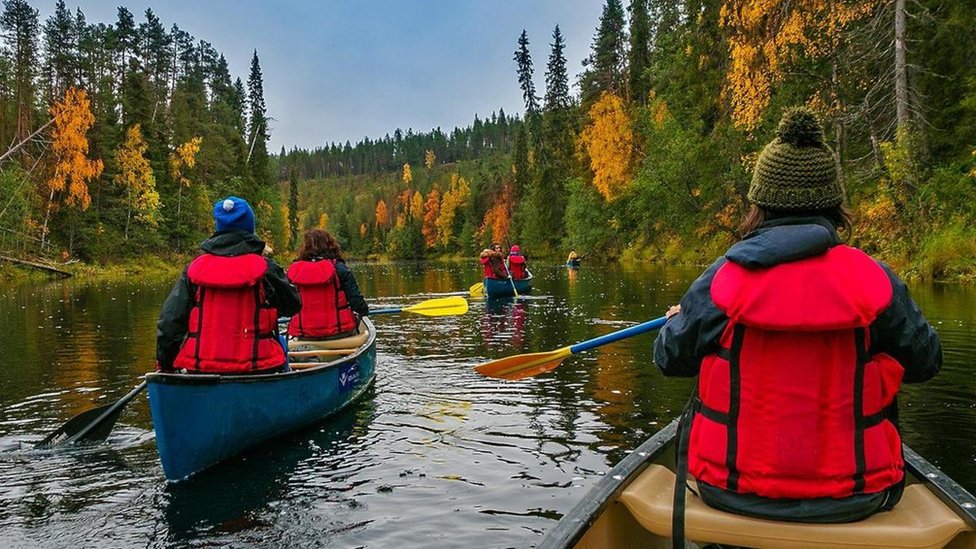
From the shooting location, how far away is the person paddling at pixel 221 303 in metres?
5.30

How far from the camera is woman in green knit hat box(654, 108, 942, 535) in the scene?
2.29 meters

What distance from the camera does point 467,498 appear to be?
15.9 feet

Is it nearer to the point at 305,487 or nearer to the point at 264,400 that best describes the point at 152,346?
the point at 264,400

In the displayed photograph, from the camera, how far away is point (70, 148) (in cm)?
3516

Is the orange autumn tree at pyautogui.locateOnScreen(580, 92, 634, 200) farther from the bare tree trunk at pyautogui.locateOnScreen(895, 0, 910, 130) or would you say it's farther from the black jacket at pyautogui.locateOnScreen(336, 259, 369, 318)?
the black jacket at pyautogui.locateOnScreen(336, 259, 369, 318)

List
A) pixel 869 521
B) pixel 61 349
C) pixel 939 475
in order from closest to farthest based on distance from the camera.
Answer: pixel 869 521 → pixel 939 475 → pixel 61 349

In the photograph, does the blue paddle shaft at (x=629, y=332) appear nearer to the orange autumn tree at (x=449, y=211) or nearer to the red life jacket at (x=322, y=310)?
the red life jacket at (x=322, y=310)

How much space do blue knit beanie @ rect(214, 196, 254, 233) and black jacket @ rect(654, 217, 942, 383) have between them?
12.5ft

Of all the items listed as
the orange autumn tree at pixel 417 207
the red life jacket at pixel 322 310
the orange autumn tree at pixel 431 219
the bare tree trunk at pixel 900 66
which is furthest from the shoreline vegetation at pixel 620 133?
the orange autumn tree at pixel 417 207

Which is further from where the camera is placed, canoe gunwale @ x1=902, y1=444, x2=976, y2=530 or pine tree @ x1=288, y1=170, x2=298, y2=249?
pine tree @ x1=288, y1=170, x2=298, y2=249

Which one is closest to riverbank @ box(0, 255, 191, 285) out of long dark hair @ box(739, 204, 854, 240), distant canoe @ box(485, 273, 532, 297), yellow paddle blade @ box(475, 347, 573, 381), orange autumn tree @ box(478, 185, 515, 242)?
distant canoe @ box(485, 273, 532, 297)

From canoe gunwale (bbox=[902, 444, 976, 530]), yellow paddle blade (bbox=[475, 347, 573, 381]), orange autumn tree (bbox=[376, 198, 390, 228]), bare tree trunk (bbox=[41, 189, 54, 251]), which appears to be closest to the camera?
canoe gunwale (bbox=[902, 444, 976, 530])

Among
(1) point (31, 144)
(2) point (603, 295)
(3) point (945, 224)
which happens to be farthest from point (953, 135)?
(1) point (31, 144)

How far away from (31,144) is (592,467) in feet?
128
